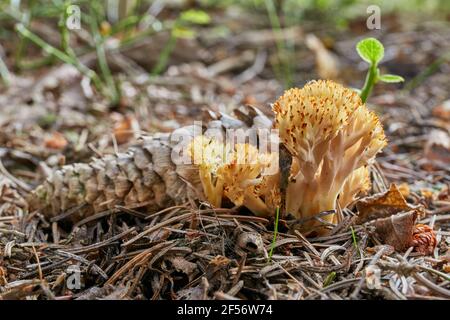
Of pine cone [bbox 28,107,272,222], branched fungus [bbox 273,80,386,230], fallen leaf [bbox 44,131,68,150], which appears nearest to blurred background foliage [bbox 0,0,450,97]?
fallen leaf [bbox 44,131,68,150]

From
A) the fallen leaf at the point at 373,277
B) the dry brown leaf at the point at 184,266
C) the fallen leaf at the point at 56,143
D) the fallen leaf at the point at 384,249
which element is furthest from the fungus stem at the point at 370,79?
the fallen leaf at the point at 56,143

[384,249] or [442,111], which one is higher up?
[442,111]

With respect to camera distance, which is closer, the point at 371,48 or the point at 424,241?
the point at 424,241

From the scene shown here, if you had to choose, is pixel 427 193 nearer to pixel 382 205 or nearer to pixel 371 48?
pixel 382 205

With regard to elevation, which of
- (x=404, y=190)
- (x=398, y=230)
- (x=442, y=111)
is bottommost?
(x=398, y=230)

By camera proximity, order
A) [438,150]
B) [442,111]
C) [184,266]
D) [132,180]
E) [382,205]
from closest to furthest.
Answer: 1. [184,266]
2. [382,205]
3. [132,180]
4. [438,150]
5. [442,111]

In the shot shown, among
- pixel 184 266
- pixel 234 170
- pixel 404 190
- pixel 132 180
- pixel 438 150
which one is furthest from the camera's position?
pixel 438 150

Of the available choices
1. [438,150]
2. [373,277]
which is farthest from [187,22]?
[373,277]
